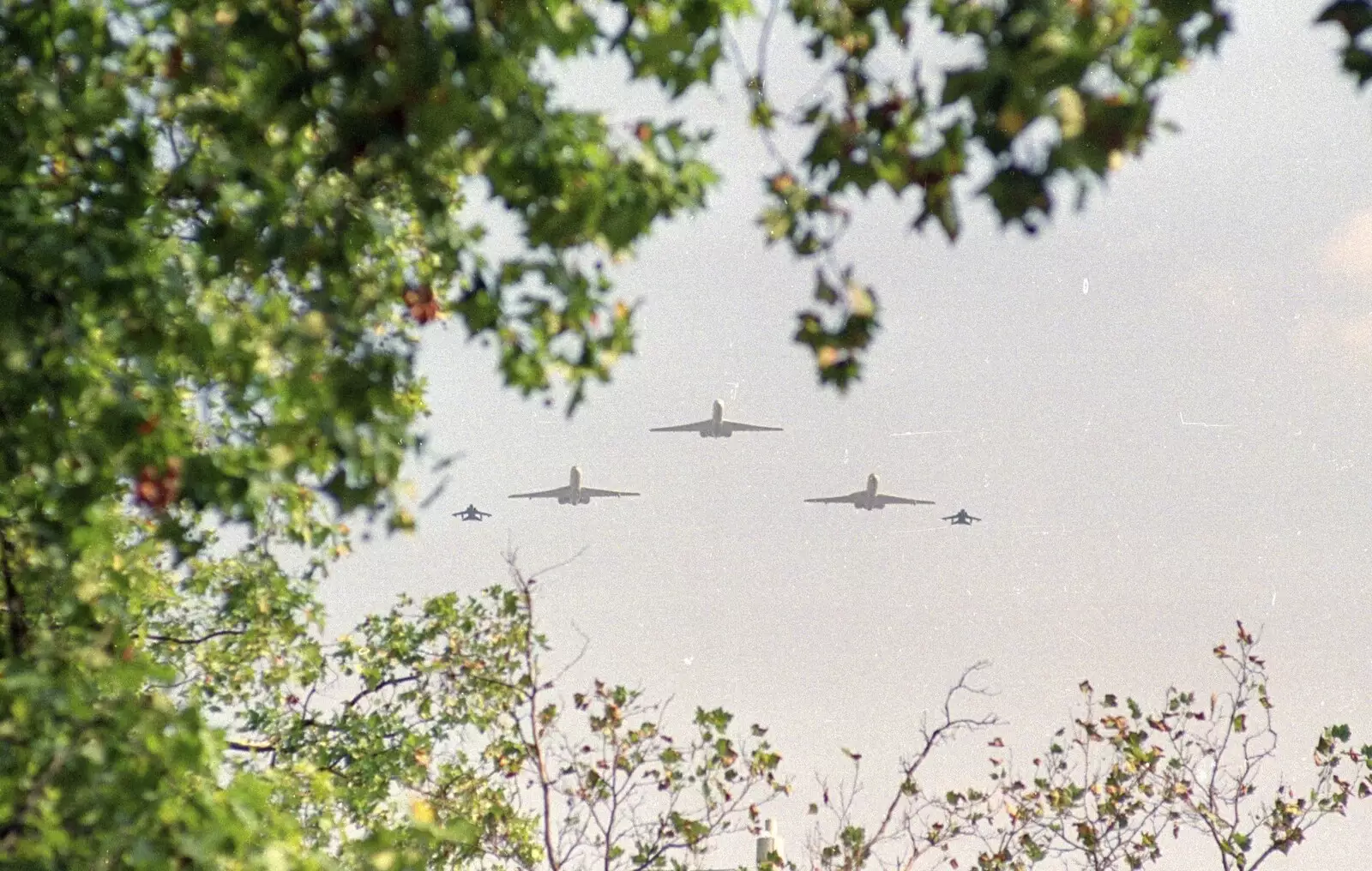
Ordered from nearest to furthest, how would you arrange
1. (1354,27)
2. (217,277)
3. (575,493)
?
(1354,27), (217,277), (575,493)

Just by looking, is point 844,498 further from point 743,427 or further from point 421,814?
point 421,814

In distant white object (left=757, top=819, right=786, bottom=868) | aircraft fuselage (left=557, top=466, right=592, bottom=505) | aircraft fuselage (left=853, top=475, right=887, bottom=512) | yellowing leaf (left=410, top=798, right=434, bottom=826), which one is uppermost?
aircraft fuselage (left=557, top=466, right=592, bottom=505)

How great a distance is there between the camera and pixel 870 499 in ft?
153

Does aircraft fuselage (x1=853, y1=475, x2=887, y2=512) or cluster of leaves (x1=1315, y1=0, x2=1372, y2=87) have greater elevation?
aircraft fuselage (x1=853, y1=475, x2=887, y2=512)

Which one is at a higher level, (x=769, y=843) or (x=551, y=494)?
(x=551, y=494)

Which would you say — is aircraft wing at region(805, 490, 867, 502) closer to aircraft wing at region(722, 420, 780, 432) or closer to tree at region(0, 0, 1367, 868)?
aircraft wing at region(722, 420, 780, 432)

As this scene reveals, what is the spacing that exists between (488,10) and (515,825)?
1067 cm

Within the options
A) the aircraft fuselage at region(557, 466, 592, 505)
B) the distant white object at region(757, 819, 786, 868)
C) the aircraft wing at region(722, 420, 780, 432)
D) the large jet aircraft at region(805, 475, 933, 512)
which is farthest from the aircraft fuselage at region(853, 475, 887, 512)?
the distant white object at region(757, 819, 786, 868)

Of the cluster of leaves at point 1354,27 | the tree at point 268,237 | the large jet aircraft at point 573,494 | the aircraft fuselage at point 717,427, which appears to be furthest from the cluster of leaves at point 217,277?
the large jet aircraft at point 573,494

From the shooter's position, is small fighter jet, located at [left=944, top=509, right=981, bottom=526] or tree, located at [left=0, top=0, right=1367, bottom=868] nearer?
tree, located at [left=0, top=0, right=1367, bottom=868]

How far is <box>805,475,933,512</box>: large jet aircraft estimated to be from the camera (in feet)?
152

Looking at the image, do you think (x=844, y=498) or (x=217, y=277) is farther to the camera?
(x=844, y=498)

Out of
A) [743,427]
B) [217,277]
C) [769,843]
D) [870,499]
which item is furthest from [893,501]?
[217,277]

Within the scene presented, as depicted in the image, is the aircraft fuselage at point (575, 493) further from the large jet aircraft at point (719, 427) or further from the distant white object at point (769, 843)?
the distant white object at point (769, 843)
